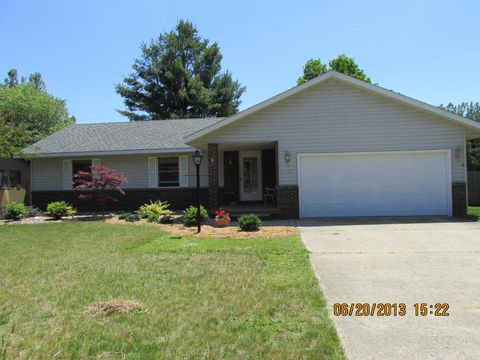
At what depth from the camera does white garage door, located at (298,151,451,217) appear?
1373 cm

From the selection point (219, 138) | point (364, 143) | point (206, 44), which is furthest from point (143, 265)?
point (206, 44)

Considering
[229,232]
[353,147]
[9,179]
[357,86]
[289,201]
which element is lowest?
[229,232]

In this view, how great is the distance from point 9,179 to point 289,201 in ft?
49.9

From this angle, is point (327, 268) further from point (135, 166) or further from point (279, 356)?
point (135, 166)

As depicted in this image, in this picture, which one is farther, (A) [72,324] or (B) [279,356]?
(A) [72,324]

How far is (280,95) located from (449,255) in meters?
7.80

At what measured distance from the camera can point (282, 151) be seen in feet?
45.5

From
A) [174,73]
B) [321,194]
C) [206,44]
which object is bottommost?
[321,194]

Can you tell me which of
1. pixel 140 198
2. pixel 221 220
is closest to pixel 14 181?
pixel 140 198

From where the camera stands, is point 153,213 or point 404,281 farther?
point 153,213

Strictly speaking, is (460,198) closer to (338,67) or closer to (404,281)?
(404,281)

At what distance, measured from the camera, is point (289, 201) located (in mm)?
13883

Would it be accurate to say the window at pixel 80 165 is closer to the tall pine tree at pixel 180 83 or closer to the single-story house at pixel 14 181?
the single-story house at pixel 14 181

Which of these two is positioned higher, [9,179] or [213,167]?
[213,167]
